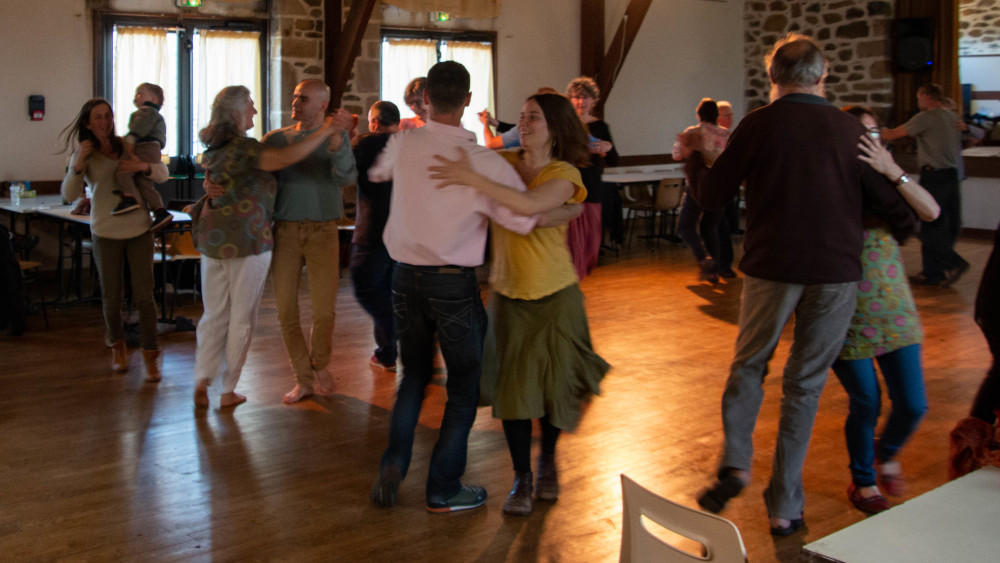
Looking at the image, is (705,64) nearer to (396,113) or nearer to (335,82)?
(335,82)

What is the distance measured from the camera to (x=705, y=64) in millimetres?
12953

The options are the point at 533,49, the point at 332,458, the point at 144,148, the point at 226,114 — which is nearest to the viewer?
the point at 332,458

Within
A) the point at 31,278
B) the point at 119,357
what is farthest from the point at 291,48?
the point at 119,357

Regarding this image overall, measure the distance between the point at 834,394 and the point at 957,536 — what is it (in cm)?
340

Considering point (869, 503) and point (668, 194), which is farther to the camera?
→ point (668, 194)

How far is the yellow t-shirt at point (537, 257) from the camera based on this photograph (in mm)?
3107

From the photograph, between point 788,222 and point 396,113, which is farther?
point 396,113

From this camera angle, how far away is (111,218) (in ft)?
15.9

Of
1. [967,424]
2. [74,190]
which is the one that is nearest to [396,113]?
[74,190]

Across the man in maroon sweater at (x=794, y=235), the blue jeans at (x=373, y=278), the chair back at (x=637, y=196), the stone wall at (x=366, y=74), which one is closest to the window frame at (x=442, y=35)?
the stone wall at (x=366, y=74)

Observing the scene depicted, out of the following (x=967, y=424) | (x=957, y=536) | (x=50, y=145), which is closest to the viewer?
(x=957, y=536)

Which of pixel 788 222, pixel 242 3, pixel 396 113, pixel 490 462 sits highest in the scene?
pixel 242 3

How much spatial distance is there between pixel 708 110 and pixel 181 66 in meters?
4.99

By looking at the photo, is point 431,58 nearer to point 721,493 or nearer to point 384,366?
point 384,366
